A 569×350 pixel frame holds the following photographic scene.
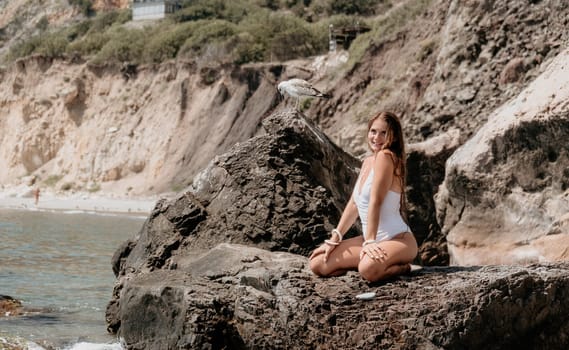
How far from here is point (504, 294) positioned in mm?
5891

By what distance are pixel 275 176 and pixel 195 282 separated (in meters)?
1.58

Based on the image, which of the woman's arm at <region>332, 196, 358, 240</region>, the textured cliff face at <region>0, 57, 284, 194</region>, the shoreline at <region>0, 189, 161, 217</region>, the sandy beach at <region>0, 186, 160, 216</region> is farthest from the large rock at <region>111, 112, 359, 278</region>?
the textured cliff face at <region>0, 57, 284, 194</region>

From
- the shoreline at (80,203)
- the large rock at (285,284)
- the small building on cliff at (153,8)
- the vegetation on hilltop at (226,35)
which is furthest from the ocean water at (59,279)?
the small building on cliff at (153,8)

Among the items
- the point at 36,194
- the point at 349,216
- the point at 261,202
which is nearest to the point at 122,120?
the point at 36,194

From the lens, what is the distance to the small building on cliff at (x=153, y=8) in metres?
63.0

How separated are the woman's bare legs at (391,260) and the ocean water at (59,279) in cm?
325

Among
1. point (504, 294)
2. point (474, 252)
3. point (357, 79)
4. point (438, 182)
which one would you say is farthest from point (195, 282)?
point (357, 79)

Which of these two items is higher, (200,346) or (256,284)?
(256,284)

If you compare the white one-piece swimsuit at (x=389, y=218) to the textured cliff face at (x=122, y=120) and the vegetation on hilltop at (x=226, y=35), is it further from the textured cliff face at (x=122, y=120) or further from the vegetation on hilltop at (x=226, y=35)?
the textured cliff face at (x=122, y=120)

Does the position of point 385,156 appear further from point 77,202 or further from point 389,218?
point 77,202

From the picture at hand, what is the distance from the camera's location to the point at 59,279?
1520 cm

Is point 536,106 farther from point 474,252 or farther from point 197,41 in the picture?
point 197,41

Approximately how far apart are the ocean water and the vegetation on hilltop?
48.7 feet

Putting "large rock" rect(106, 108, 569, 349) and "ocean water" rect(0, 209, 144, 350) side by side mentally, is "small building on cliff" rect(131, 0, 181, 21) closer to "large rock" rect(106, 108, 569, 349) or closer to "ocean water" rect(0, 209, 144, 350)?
"ocean water" rect(0, 209, 144, 350)
